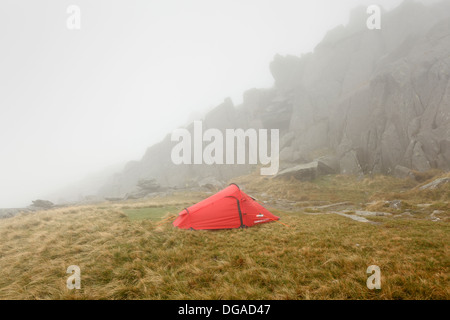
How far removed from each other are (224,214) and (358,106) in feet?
133

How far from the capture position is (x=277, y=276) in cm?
551

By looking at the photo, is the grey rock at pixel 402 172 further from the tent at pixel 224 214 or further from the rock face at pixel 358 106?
the tent at pixel 224 214

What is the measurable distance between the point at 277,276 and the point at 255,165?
1946 inches

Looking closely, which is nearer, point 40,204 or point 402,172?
point 402,172

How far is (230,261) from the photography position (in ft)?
21.8

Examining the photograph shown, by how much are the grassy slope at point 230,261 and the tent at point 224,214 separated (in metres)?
0.71

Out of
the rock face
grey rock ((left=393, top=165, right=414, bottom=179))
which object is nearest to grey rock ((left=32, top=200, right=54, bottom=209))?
the rock face

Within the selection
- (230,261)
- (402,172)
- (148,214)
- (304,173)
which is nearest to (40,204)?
(148,214)

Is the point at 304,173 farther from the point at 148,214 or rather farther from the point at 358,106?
the point at 148,214

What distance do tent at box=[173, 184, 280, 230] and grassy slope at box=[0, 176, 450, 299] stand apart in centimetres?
71

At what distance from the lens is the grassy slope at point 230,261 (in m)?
4.86

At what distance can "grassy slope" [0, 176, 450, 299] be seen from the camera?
16.0ft

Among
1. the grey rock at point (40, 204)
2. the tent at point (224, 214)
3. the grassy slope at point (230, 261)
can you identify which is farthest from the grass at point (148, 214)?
the grey rock at point (40, 204)
